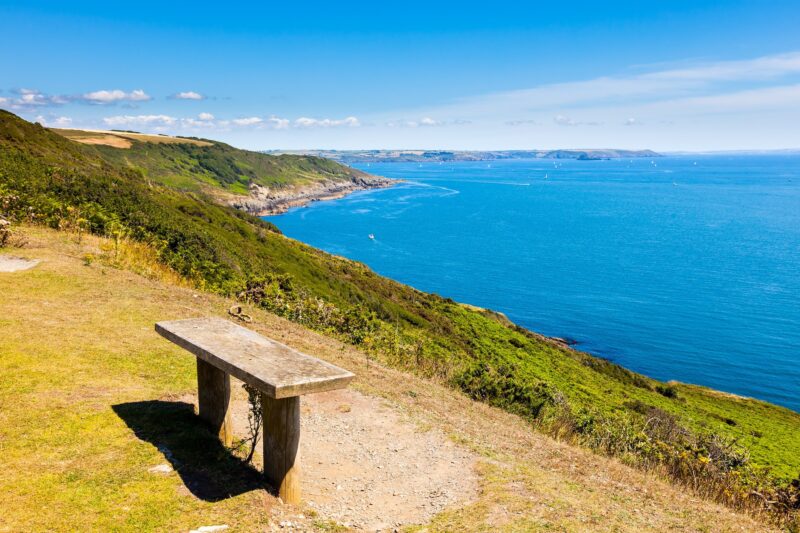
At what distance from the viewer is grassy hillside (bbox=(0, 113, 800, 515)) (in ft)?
45.5

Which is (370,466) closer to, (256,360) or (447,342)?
(256,360)

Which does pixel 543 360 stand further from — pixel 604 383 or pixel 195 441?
pixel 195 441

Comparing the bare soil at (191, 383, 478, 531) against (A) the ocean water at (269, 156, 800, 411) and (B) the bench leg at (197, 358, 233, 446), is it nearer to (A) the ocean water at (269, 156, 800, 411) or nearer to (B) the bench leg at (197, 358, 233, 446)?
(B) the bench leg at (197, 358, 233, 446)

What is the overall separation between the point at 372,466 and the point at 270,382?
108 inches

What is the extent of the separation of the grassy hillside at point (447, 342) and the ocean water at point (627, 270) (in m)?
9.70

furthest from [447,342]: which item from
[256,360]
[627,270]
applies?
[627,270]

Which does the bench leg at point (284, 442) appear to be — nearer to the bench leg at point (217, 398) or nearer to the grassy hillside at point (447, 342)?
the bench leg at point (217, 398)

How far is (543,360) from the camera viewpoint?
43938 mm

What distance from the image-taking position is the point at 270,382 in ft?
18.2

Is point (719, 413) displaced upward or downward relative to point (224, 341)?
downward

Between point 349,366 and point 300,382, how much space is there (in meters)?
6.65

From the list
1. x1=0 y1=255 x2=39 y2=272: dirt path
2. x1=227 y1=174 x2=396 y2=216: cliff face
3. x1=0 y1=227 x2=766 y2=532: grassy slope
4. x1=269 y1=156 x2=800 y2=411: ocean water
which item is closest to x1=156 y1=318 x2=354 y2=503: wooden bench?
x1=0 y1=227 x2=766 y2=532: grassy slope

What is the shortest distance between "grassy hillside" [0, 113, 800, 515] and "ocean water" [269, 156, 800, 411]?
9701 mm

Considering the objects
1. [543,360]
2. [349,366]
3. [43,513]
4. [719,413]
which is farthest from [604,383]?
[43,513]
